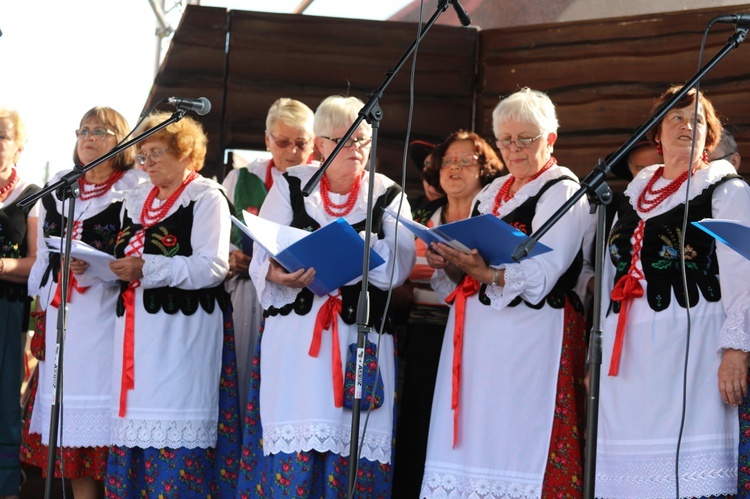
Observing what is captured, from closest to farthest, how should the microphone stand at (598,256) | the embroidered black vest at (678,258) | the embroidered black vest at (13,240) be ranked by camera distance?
the microphone stand at (598,256)
the embroidered black vest at (678,258)
the embroidered black vest at (13,240)

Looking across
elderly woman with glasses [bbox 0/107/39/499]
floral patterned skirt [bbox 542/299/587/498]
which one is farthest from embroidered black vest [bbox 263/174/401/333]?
elderly woman with glasses [bbox 0/107/39/499]

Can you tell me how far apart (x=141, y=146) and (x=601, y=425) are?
2.12 meters

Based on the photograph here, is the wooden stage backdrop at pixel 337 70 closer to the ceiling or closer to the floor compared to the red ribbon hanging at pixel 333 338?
closer to the ceiling

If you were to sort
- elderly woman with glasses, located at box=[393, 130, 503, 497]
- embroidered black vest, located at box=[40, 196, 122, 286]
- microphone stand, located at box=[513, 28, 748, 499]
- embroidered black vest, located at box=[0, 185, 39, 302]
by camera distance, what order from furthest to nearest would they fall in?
embroidered black vest, located at box=[0, 185, 39, 302] < embroidered black vest, located at box=[40, 196, 122, 286] < elderly woman with glasses, located at box=[393, 130, 503, 497] < microphone stand, located at box=[513, 28, 748, 499]

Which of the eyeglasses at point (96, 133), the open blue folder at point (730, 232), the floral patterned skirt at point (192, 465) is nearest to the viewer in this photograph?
the open blue folder at point (730, 232)

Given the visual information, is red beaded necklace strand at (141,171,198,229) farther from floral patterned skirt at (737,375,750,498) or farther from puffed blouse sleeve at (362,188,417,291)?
floral patterned skirt at (737,375,750,498)

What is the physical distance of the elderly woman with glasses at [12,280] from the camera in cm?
454

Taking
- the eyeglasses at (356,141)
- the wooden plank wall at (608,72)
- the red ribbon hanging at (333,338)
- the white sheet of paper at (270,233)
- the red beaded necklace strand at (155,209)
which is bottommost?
the red ribbon hanging at (333,338)

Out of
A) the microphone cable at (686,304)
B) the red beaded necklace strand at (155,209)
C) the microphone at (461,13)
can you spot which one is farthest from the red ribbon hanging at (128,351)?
the microphone cable at (686,304)

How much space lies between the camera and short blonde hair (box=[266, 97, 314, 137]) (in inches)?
187

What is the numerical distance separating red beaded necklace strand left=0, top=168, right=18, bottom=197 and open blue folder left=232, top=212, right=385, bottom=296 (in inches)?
68.6

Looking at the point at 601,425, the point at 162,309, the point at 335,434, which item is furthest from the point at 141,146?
the point at 601,425

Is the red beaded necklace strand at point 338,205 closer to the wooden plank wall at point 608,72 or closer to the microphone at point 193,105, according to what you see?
the microphone at point 193,105

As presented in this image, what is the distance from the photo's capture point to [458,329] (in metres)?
3.63
